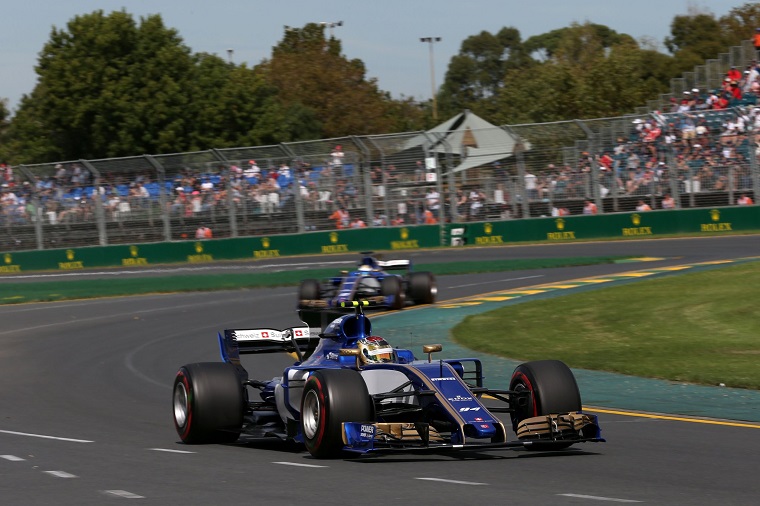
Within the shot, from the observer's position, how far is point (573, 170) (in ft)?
118

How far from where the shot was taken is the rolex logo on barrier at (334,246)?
3766cm

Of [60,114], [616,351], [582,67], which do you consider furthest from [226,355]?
[582,67]

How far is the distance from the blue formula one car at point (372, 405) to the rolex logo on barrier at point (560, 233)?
83.6 ft

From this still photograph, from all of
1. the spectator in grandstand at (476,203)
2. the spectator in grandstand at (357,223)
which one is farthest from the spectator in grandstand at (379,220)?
the spectator in grandstand at (476,203)

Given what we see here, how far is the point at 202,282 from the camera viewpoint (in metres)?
30.8

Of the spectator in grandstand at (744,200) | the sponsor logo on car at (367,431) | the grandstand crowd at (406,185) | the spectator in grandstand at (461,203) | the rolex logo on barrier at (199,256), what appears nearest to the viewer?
the sponsor logo on car at (367,431)

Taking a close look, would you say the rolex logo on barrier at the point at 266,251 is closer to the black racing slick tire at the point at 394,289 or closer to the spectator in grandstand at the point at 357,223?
the spectator in grandstand at the point at 357,223

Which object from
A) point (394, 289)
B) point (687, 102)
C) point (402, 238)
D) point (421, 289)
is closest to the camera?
point (394, 289)

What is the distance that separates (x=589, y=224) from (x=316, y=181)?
8.70 m

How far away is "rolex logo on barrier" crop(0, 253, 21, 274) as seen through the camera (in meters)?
38.9

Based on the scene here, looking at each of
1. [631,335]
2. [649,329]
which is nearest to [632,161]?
[649,329]

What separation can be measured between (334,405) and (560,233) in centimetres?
2756

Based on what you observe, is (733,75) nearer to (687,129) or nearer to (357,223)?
(687,129)

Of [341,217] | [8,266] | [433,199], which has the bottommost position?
[8,266]
